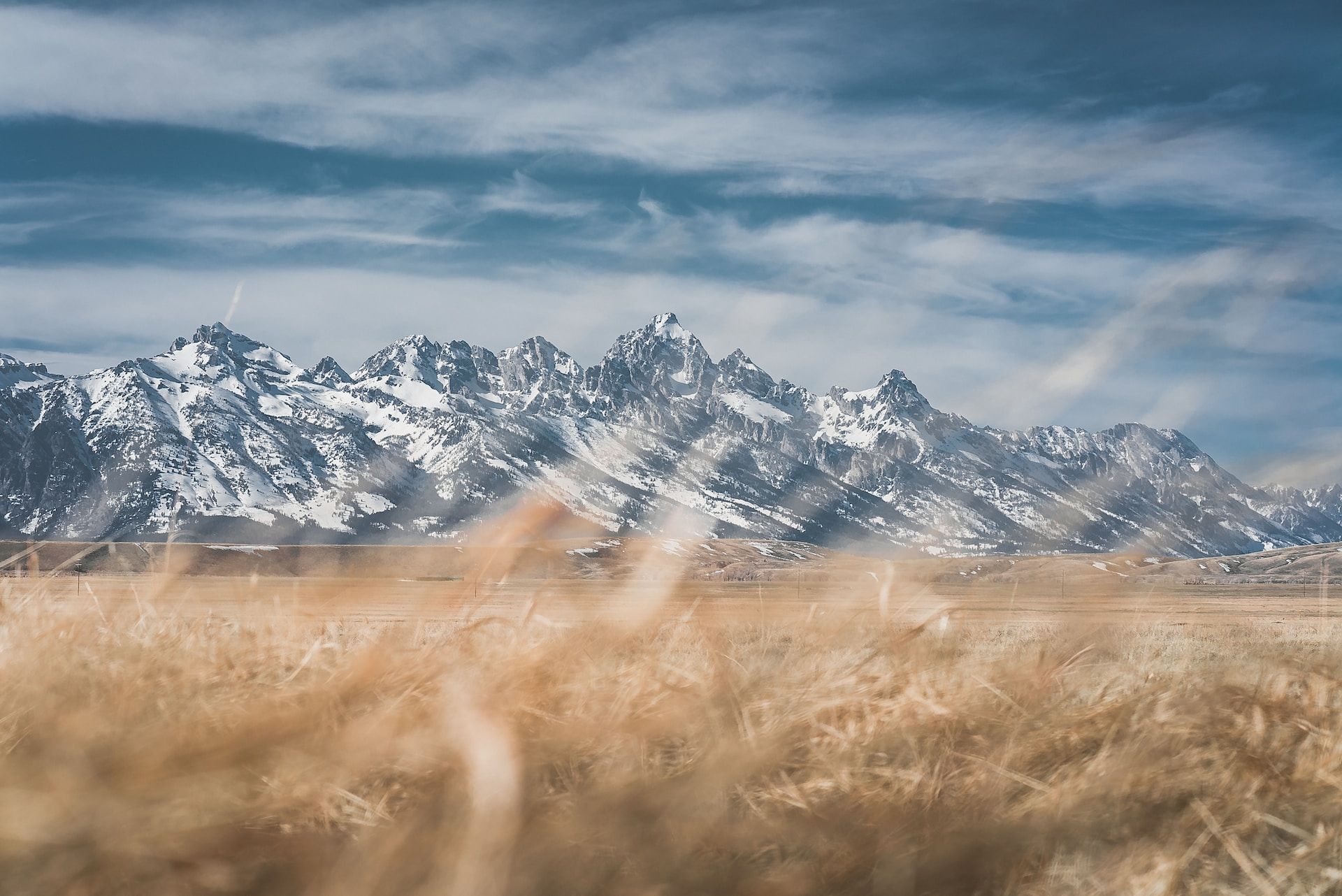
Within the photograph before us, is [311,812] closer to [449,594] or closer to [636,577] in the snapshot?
[636,577]

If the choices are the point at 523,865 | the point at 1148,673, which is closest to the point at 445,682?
the point at 523,865

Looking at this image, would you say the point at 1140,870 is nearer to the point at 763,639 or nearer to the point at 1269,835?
the point at 1269,835

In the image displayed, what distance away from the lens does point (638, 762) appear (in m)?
2.36

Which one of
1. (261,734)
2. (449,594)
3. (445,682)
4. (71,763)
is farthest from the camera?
(449,594)

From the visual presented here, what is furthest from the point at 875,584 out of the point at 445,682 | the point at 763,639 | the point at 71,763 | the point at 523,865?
the point at 71,763

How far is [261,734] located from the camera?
2174 mm

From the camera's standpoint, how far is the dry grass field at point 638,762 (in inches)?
75.4

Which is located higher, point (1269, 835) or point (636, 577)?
point (636, 577)

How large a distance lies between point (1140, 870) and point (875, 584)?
5.34 feet

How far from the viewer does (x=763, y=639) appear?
3.70 m

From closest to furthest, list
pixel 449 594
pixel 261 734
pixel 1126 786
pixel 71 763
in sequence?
pixel 71 763
pixel 261 734
pixel 1126 786
pixel 449 594

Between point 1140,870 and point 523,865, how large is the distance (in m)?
1.29

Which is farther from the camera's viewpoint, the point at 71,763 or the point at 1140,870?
the point at 1140,870

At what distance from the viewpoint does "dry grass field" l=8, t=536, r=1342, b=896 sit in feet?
6.28
